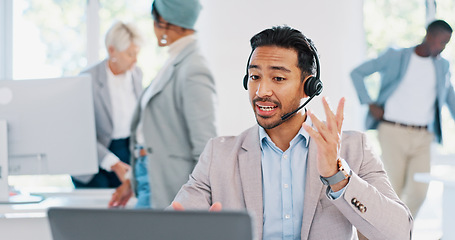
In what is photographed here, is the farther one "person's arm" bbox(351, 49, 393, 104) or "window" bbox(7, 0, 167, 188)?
"window" bbox(7, 0, 167, 188)

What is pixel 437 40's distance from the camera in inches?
166

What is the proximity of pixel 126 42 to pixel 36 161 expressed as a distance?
1678 mm

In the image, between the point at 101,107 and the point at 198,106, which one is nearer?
the point at 198,106

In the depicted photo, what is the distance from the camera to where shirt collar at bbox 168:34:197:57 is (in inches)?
108

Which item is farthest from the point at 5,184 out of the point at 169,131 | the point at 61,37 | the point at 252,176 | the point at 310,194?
the point at 61,37

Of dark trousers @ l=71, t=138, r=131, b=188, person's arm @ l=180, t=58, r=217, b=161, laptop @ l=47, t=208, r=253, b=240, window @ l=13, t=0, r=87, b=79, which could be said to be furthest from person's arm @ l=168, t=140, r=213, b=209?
window @ l=13, t=0, r=87, b=79

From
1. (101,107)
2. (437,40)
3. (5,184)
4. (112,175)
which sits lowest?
(112,175)

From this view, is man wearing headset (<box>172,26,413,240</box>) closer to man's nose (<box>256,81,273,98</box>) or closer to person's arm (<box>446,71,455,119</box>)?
man's nose (<box>256,81,273,98</box>)

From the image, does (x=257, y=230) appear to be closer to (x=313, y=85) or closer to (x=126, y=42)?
(x=313, y=85)

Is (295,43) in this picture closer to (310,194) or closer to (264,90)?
(264,90)

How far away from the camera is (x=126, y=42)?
3.99m

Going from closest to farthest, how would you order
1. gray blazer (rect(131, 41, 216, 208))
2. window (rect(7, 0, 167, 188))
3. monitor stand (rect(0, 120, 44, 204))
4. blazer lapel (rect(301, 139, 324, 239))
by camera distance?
blazer lapel (rect(301, 139, 324, 239)) < monitor stand (rect(0, 120, 44, 204)) < gray blazer (rect(131, 41, 216, 208)) < window (rect(7, 0, 167, 188))

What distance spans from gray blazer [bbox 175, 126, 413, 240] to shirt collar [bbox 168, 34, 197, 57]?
109 cm

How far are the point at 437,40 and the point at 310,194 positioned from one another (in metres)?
3.04
